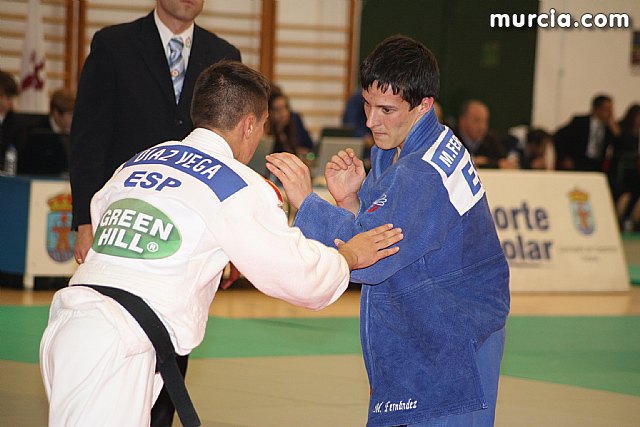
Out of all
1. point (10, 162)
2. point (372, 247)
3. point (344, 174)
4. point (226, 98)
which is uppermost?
point (226, 98)

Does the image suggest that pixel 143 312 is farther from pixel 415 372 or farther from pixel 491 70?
Answer: pixel 491 70

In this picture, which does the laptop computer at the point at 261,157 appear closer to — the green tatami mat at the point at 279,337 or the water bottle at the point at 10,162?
the green tatami mat at the point at 279,337

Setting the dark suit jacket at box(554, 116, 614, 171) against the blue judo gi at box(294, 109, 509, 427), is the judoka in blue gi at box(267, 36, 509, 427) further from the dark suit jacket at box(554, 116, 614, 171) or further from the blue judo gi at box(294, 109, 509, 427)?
the dark suit jacket at box(554, 116, 614, 171)

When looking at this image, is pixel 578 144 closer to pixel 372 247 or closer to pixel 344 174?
pixel 344 174

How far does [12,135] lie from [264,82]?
7215 mm

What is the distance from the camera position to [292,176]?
118 inches

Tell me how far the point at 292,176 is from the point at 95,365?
0.83m

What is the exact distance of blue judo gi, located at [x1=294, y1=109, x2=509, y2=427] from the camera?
2869mm

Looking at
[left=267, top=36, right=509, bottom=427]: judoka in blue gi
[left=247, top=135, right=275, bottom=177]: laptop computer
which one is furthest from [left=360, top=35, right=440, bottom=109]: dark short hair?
[left=247, top=135, right=275, bottom=177]: laptop computer

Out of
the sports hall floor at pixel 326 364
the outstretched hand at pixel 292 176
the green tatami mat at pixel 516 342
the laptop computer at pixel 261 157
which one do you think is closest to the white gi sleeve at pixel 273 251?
the outstretched hand at pixel 292 176

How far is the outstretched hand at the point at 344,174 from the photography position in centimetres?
322

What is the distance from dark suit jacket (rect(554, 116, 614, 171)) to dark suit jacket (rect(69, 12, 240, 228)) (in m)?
11.5

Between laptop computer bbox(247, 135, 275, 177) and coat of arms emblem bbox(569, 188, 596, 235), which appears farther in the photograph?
coat of arms emblem bbox(569, 188, 596, 235)

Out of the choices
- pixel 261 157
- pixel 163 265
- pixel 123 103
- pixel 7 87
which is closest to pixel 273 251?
pixel 163 265
